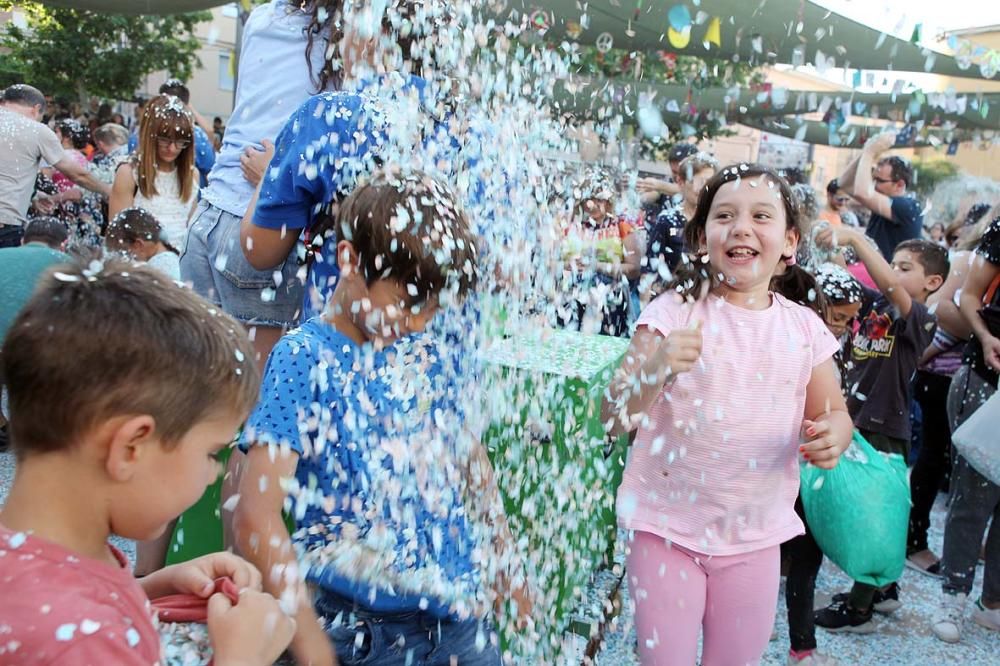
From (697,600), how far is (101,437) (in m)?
1.58

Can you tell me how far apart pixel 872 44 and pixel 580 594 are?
6316 millimetres

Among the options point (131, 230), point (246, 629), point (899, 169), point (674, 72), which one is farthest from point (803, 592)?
point (674, 72)

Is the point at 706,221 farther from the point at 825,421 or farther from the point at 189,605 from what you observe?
the point at 189,605

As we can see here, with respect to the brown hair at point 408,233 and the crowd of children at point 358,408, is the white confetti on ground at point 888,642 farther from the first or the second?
the brown hair at point 408,233

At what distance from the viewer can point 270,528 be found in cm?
162

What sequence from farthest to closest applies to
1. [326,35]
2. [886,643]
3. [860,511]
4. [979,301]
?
1. [979,301]
2. [886,643]
3. [860,511]
4. [326,35]

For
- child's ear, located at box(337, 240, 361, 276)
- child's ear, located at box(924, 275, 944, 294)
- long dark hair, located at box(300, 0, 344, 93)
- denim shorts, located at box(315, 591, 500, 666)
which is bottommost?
denim shorts, located at box(315, 591, 500, 666)

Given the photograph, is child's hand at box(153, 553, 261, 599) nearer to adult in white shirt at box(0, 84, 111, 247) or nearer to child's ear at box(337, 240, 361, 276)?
child's ear at box(337, 240, 361, 276)

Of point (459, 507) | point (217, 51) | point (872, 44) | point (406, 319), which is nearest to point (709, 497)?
point (459, 507)

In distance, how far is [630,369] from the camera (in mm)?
2346

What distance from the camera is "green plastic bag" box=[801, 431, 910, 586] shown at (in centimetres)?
298

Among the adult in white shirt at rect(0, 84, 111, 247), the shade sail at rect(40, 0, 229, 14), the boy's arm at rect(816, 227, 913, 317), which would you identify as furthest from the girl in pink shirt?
the shade sail at rect(40, 0, 229, 14)

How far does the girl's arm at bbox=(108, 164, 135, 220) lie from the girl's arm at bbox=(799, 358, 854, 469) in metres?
4.25

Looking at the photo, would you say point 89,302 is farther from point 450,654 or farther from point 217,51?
point 217,51
